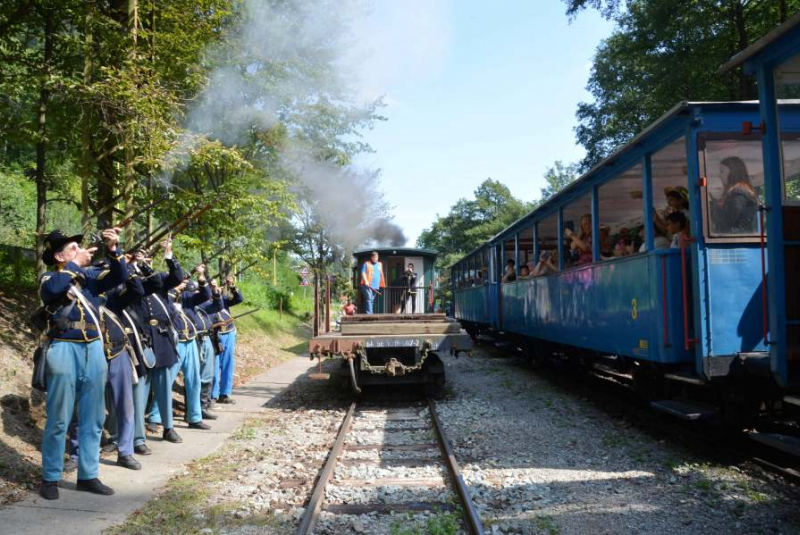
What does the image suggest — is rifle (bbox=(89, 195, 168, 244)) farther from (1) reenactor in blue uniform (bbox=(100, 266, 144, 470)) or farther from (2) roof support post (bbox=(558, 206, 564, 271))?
(2) roof support post (bbox=(558, 206, 564, 271))

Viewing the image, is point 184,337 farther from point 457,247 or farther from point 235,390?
point 457,247

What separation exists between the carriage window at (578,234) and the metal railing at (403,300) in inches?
163

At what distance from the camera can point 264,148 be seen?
1546 cm

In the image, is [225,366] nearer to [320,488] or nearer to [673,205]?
[320,488]

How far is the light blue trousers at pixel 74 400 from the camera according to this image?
4496mm

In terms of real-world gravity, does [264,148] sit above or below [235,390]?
above

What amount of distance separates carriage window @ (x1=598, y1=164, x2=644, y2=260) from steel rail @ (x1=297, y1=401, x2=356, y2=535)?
11.7 ft

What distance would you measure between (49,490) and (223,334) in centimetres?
459

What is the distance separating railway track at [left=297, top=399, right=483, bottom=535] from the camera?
4.42m

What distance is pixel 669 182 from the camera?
666 cm

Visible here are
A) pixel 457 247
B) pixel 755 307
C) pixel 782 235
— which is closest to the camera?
pixel 782 235

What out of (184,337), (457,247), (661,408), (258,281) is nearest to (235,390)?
(184,337)

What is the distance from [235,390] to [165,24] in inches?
230

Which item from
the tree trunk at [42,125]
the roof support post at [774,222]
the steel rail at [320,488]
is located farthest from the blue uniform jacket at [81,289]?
the roof support post at [774,222]
